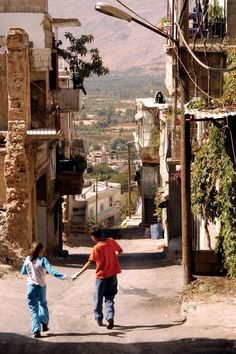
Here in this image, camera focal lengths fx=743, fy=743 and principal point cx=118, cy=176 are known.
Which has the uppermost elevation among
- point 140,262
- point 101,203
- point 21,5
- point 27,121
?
point 21,5

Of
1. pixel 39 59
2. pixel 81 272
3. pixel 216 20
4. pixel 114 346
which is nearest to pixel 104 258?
pixel 81 272

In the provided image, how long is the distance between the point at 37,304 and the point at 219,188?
523 centimetres

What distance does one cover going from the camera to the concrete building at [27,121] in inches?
770

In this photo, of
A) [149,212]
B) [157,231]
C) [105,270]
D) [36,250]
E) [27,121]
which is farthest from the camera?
[149,212]

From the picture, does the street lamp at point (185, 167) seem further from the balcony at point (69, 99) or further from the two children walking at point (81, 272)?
the balcony at point (69, 99)

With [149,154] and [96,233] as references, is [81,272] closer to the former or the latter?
[96,233]

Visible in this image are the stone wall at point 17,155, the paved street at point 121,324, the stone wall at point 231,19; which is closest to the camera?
the paved street at point 121,324

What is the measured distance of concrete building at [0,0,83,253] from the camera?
64.1 ft

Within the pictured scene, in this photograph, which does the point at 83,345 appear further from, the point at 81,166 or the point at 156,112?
the point at 156,112

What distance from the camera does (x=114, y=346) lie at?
999 cm

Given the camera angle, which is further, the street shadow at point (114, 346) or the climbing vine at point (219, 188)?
the climbing vine at point (219, 188)

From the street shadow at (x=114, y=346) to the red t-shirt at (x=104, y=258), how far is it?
1.05 metres

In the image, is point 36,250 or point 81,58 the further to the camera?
point 81,58

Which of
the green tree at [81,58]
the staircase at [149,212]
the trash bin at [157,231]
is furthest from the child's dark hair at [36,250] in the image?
the staircase at [149,212]
